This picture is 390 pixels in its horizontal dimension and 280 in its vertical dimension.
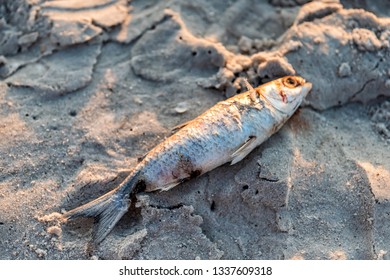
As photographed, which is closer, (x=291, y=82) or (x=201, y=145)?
(x=201, y=145)

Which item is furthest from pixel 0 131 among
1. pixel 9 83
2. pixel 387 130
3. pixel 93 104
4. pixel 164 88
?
pixel 387 130

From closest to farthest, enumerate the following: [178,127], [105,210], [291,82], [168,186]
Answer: [105,210]
[168,186]
[178,127]
[291,82]

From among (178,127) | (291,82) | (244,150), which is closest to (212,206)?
(244,150)

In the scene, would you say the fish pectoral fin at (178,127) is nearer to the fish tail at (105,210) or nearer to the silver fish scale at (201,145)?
the silver fish scale at (201,145)

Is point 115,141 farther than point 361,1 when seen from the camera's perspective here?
No

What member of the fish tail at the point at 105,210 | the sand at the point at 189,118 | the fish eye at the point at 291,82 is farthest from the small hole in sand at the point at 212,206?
the fish eye at the point at 291,82

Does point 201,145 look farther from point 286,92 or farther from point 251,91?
point 286,92
